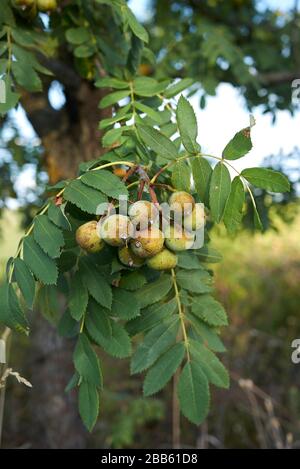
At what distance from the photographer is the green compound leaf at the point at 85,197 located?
3.95 feet

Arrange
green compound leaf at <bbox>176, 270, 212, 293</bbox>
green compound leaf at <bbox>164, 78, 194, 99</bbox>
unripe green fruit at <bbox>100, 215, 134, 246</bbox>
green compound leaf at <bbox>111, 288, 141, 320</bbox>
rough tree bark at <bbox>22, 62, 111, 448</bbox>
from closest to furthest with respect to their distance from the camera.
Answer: unripe green fruit at <bbox>100, 215, 134, 246</bbox> → green compound leaf at <bbox>111, 288, 141, 320</bbox> → green compound leaf at <bbox>176, 270, 212, 293</bbox> → green compound leaf at <bbox>164, 78, 194, 99</bbox> → rough tree bark at <bbox>22, 62, 111, 448</bbox>

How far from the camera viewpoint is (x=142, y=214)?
1135 millimetres

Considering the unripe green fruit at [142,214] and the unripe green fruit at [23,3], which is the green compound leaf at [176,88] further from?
the unripe green fruit at [142,214]

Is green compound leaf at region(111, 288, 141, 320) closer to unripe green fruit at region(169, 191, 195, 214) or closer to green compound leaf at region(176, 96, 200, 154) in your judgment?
unripe green fruit at region(169, 191, 195, 214)

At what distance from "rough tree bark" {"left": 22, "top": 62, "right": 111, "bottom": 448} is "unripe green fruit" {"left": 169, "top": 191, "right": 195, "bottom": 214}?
1139 mm

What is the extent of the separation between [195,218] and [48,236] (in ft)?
1.08

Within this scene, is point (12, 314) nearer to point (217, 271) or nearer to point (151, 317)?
point (151, 317)

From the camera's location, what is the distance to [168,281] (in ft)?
4.71

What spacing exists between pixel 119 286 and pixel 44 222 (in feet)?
0.84

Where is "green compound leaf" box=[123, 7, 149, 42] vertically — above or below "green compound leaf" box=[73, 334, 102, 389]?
above

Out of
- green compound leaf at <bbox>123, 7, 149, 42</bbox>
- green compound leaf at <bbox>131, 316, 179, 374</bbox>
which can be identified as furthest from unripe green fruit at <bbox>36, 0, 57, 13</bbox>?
green compound leaf at <bbox>131, 316, 179, 374</bbox>

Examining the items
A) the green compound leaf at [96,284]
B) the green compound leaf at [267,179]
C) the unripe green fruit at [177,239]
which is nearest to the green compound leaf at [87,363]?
the green compound leaf at [96,284]

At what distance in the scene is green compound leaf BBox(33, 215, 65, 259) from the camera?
4.03 ft

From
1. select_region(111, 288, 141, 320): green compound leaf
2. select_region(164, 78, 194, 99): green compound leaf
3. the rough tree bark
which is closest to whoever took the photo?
select_region(111, 288, 141, 320): green compound leaf
